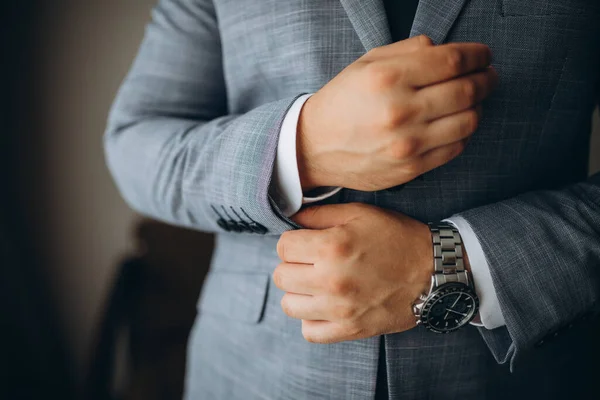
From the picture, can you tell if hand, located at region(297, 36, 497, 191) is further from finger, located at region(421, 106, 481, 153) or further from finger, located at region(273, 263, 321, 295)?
finger, located at region(273, 263, 321, 295)

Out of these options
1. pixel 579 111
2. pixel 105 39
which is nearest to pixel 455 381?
pixel 579 111

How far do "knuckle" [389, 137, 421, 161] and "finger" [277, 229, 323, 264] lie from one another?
146 millimetres

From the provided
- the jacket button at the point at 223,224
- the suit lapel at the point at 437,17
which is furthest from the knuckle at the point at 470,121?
the jacket button at the point at 223,224

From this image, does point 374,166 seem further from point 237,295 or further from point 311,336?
point 237,295

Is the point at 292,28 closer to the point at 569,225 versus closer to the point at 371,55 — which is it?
the point at 371,55

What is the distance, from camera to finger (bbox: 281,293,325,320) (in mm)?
561

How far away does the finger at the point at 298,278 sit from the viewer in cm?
55

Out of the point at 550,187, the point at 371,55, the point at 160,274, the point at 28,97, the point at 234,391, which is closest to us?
the point at 371,55

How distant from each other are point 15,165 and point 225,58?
1490 millimetres

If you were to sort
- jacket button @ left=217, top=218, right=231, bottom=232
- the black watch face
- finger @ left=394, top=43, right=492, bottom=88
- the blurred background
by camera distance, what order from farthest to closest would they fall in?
the blurred background
jacket button @ left=217, top=218, right=231, bottom=232
the black watch face
finger @ left=394, top=43, right=492, bottom=88

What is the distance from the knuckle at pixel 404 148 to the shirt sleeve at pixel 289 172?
0.45 ft

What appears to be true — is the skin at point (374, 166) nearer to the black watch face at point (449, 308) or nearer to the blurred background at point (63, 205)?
the black watch face at point (449, 308)

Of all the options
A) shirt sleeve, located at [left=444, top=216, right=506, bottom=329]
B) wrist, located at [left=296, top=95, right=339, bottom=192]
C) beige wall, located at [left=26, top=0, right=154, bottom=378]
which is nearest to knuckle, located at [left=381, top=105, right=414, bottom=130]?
wrist, located at [left=296, top=95, right=339, bottom=192]

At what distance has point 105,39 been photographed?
1.77 meters
